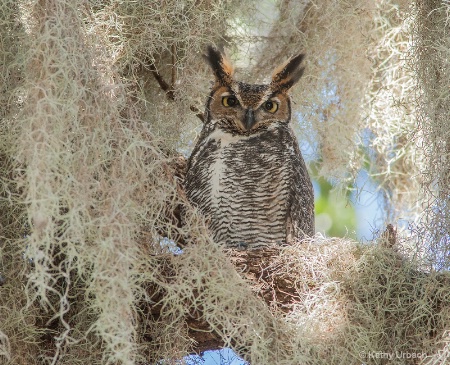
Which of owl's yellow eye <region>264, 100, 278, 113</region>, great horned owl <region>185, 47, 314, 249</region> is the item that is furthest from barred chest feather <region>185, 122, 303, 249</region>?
owl's yellow eye <region>264, 100, 278, 113</region>

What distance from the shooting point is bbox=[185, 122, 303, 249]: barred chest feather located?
274cm

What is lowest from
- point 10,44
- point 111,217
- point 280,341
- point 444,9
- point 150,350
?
point 150,350

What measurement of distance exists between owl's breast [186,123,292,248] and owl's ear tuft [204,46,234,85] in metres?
0.24

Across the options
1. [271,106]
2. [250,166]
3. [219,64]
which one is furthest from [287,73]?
[250,166]

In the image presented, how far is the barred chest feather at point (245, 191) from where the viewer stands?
2.74 m

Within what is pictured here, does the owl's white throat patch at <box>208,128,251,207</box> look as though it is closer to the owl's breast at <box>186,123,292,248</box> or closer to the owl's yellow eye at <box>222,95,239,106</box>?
the owl's breast at <box>186,123,292,248</box>

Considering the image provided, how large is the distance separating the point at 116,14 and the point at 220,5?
1.56 feet

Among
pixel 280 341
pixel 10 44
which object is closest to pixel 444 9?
pixel 280 341

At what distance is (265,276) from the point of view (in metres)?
2.28

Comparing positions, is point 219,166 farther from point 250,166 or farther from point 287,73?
point 287,73

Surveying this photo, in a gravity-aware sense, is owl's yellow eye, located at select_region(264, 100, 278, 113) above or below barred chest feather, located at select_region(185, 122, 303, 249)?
above

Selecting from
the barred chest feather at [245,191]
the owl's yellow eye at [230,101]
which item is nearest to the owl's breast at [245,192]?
the barred chest feather at [245,191]

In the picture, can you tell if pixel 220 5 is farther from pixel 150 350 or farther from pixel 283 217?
pixel 150 350

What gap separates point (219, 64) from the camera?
2840 mm
